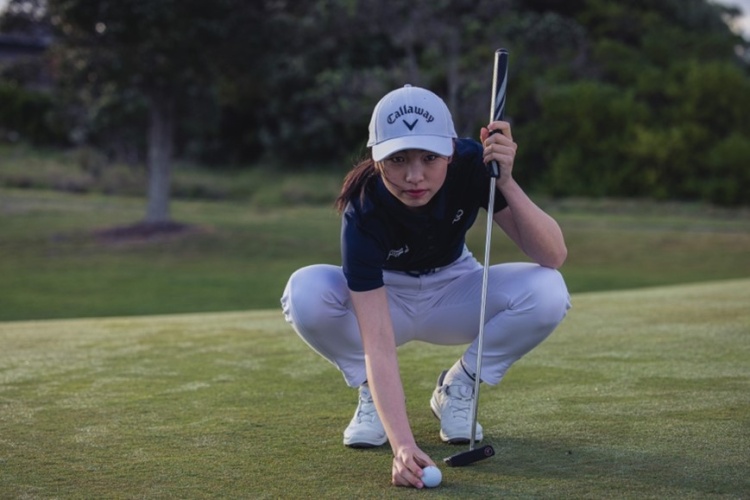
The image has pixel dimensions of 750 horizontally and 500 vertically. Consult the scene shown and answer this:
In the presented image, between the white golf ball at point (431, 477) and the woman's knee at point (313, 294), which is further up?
the woman's knee at point (313, 294)

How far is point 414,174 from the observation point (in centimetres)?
368

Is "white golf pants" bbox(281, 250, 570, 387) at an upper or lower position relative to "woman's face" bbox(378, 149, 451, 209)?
lower

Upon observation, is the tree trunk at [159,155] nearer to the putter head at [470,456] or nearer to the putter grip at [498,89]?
the putter grip at [498,89]

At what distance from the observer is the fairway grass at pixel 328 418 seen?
346 centimetres

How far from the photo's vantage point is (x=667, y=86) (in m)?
28.7

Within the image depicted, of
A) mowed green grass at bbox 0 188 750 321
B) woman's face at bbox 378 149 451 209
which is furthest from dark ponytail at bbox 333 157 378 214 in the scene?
mowed green grass at bbox 0 188 750 321

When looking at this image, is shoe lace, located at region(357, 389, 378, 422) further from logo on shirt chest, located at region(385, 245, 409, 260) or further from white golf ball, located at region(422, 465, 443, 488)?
white golf ball, located at region(422, 465, 443, 488)

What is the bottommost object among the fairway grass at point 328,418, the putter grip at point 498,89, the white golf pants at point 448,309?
the fairway grass at point 328,418

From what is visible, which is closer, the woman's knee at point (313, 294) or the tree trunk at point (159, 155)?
the woman's knee at point (313, 294)

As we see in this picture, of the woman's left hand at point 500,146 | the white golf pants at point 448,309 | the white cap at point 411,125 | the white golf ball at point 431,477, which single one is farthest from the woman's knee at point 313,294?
the white golf ball at point 431,477

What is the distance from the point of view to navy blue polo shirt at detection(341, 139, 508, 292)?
151 inches

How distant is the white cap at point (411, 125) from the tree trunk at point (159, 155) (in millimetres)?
17691

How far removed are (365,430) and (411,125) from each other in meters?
1.17

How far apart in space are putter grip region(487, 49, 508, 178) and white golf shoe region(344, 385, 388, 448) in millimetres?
1014
